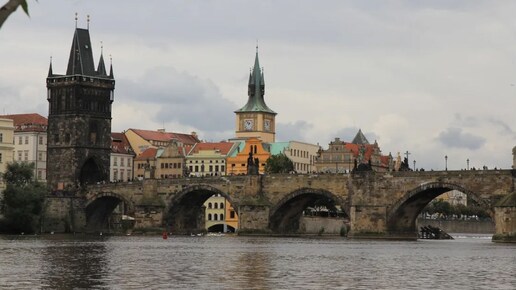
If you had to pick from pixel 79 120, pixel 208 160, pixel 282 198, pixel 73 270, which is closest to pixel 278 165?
pixel 208 160

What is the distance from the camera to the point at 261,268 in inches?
2095

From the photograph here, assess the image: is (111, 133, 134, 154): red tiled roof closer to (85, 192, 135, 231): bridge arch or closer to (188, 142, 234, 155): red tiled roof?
(188, 142, 234, 155): red tiled roof

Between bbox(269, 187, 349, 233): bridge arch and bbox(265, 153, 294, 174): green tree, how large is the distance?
35.3 metres

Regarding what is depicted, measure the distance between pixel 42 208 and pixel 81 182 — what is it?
59.9 feet

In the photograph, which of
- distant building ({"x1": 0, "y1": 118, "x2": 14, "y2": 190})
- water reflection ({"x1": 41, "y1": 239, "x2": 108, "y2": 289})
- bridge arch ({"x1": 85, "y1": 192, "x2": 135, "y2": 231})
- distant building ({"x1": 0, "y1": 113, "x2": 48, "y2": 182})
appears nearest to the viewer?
water reflection ({"x1": 41, "y1": 239, "x2": 108, "y2": 289})

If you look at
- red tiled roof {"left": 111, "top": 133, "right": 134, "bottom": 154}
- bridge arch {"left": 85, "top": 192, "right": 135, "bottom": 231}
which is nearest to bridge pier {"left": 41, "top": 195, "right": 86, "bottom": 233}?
bridge arch {"left": 85, "top": 192, "right": 135, "bottom": 231}

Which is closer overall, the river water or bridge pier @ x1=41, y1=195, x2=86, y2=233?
the river water

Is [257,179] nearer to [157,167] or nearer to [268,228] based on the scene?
Answer: [268,228]

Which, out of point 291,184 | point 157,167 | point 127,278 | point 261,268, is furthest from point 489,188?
point 157,167

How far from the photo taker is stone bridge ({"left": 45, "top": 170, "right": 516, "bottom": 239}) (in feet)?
359

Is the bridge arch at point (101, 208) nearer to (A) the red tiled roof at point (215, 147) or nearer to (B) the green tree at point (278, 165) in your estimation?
(B) the green tree at point (278, 165)

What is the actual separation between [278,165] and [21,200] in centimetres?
5843

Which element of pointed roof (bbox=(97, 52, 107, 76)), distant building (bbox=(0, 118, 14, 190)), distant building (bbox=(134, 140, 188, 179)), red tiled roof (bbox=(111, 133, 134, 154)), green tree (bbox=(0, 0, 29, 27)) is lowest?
green tree (bbox=(0, 0, 29, 27))

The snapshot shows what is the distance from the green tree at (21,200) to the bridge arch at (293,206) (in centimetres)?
2509
